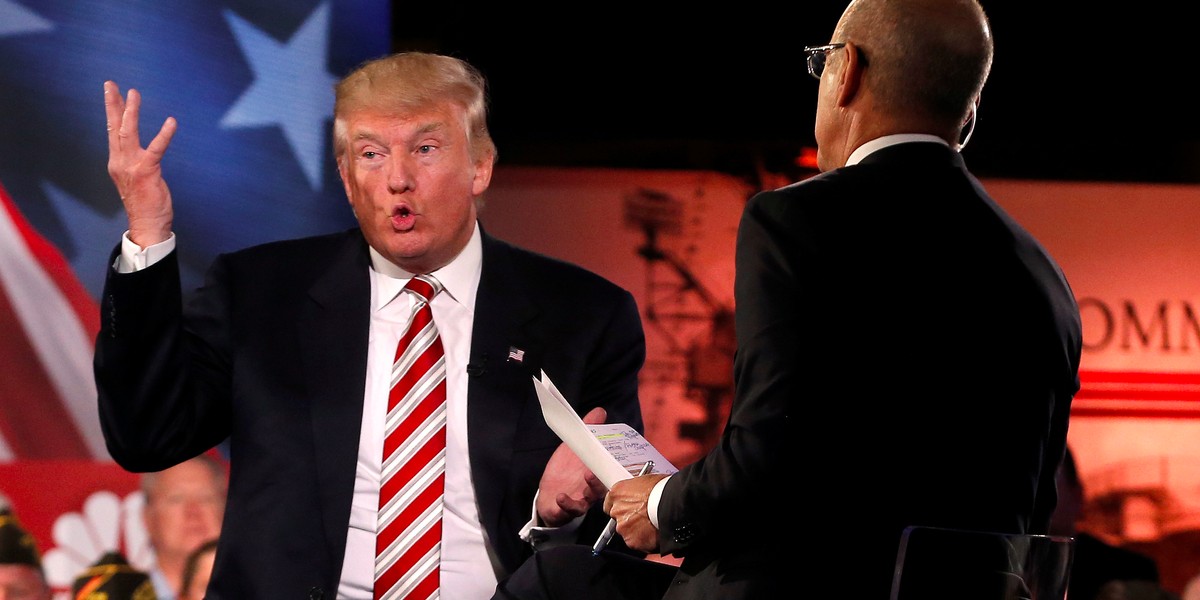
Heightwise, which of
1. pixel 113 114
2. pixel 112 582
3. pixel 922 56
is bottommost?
pixel 112 582

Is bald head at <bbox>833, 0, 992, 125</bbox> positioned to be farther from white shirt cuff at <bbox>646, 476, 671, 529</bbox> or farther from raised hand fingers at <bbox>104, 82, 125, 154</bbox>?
raised hand fingers at <bbox>104, 82, 125, 154</bbox>

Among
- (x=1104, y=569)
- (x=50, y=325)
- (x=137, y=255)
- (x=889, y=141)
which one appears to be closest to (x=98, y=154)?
(x=50, y=325)

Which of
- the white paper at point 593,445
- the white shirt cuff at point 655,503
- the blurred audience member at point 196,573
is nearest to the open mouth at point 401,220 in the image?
the white paper at point 593,445

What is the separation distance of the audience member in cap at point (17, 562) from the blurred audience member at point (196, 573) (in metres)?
0.34

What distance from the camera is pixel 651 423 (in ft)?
16.6

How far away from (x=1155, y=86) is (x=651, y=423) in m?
2.32

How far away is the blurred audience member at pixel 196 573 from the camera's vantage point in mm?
3209

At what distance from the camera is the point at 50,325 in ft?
10.0

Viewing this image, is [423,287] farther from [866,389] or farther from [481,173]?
[866,389]

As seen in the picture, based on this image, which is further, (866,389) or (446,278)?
(446,278)

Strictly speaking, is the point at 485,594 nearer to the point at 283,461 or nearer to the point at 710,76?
the point at 283,461

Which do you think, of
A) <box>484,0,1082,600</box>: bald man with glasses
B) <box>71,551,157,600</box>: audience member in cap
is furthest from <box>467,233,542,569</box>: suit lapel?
<box>71,551,157,600</box>: audience member in cap

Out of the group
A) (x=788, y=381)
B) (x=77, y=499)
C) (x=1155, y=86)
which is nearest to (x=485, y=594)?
(x=788, y=381)

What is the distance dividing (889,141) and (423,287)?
112 centimetres
